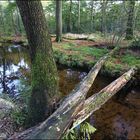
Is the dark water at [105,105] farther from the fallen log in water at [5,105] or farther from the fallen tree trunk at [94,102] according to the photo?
the fallen log in water at [5,105]

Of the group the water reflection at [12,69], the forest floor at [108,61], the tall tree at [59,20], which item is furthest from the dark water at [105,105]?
the tall tree at [59,20]

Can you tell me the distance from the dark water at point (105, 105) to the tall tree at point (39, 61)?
1581mm

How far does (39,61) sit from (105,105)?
3.30m

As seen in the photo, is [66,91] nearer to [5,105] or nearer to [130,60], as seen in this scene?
[5,105]

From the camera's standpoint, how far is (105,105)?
23.3ft

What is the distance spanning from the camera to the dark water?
576cm

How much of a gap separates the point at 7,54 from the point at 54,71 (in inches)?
479

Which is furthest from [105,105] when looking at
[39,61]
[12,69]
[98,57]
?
[12,69]

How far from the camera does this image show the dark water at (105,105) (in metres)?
5.76

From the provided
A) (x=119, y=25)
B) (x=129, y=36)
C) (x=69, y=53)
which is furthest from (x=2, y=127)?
(x=129, y=36)

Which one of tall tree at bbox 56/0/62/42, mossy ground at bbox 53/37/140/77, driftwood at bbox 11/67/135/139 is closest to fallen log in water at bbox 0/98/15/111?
driftwood at bbox 11/67/135/139

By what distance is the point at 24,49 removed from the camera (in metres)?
17.4

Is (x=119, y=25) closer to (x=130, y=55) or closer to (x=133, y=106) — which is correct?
(x=130, y=55)

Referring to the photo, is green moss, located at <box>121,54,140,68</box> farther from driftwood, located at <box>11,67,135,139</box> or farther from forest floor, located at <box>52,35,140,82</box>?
driftwood, located at <box>11,67,135,139</box>
